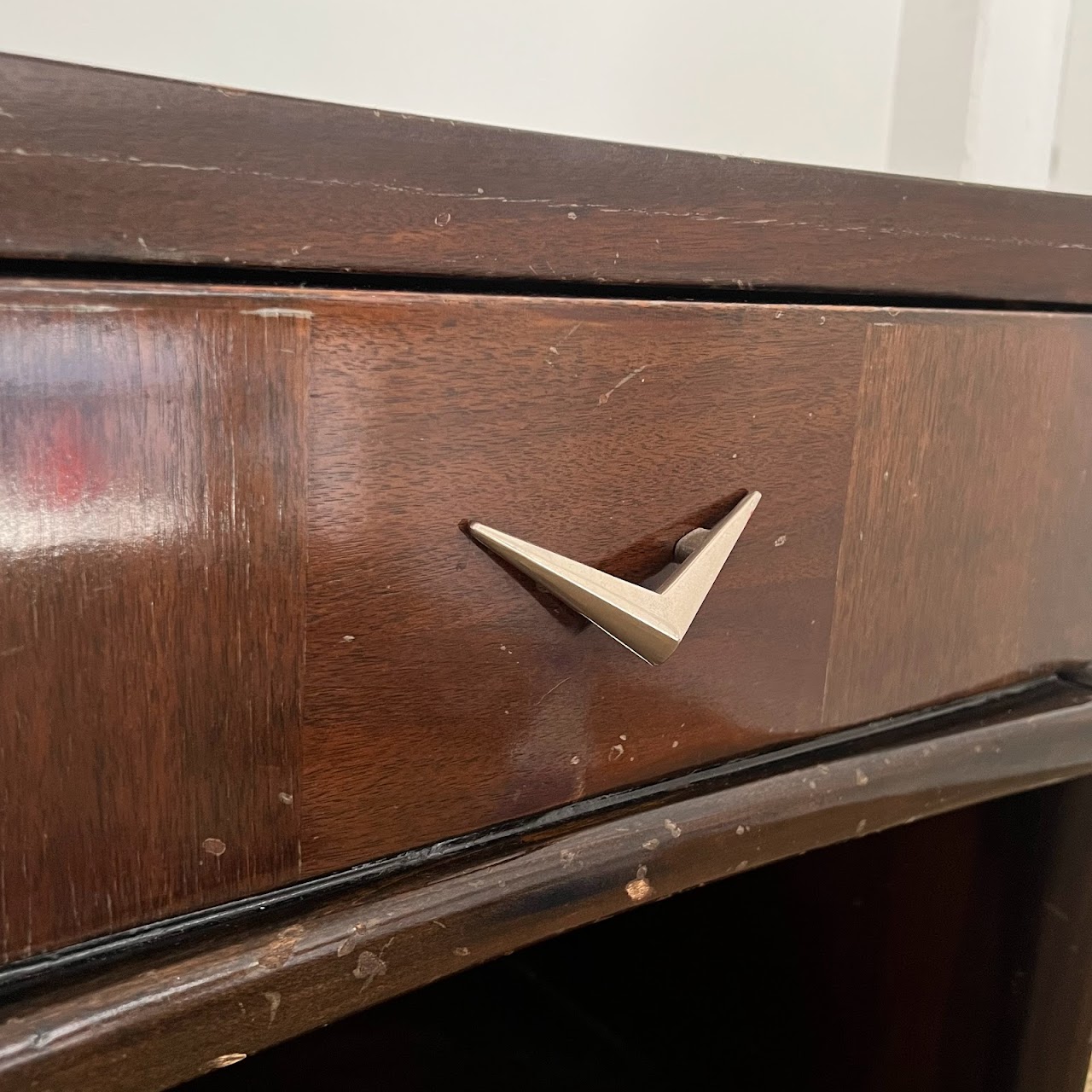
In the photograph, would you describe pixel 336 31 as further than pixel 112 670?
Yes

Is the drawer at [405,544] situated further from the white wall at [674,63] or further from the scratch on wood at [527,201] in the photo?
the white wall at [674,63]

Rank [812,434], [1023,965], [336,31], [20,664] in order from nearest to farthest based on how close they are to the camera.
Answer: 1. [20,664]
2. [812,434]
3. [1023,965]
4. [336,31]

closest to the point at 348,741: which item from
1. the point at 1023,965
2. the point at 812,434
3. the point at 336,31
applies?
the point at 812,434

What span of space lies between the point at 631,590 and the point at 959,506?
0.15 meters

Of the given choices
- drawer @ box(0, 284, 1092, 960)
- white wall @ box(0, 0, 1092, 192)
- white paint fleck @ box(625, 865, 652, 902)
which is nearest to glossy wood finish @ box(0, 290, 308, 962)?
drawer @ box(0, 284, 1092, 960)

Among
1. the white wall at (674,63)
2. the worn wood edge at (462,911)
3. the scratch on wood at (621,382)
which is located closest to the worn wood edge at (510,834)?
the worn wood edge at (462,911)

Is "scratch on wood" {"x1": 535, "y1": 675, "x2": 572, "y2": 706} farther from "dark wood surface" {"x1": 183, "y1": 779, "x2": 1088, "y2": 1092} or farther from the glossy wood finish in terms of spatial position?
"dark wood surface" {"x1": 183, "y1": 779, "x2": 1088, "y2": 1092}

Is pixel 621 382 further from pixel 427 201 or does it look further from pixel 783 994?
pixel 783 994

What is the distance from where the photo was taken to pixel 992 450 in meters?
0.36

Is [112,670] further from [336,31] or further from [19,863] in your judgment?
[336,31]

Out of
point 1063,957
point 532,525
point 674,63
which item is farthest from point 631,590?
point 674,63

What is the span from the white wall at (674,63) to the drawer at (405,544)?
12.8 inches

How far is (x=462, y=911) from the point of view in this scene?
0.90 ft

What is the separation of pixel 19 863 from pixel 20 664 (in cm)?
4
